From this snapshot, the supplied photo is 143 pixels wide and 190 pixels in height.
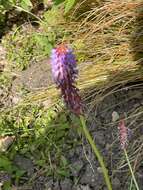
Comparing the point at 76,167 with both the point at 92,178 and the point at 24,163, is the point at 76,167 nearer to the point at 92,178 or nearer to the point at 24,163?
the point at 92,178

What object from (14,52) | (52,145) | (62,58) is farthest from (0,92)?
(62,58)

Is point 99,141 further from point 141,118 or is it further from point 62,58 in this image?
point 62,58

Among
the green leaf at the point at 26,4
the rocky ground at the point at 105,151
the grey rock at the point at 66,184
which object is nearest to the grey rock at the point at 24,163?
the rocky ground at the point at 105,151

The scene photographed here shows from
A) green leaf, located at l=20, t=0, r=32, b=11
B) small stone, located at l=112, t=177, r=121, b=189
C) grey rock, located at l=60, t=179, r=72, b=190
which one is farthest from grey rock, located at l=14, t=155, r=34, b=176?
green leaf, located at l=20, t=0, r=32, b=11

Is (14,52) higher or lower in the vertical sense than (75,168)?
higher

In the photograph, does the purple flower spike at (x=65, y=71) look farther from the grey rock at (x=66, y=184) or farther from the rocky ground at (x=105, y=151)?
the grey rock at (x=66, y=184)

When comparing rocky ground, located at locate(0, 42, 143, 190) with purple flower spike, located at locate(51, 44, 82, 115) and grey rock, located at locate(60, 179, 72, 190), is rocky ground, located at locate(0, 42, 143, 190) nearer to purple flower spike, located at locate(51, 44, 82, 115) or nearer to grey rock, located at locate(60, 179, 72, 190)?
grey rock, located at locate(60, 179, 72, 190)

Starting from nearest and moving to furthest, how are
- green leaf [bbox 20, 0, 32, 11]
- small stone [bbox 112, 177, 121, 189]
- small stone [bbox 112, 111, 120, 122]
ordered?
small stone [bbox 112, 177, 121, 189]
small stone [bbox 112, 111, 120, 122]
green leaf [bbox 20, 0, 32, 11]

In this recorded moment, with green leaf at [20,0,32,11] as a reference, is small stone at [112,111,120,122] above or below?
below
